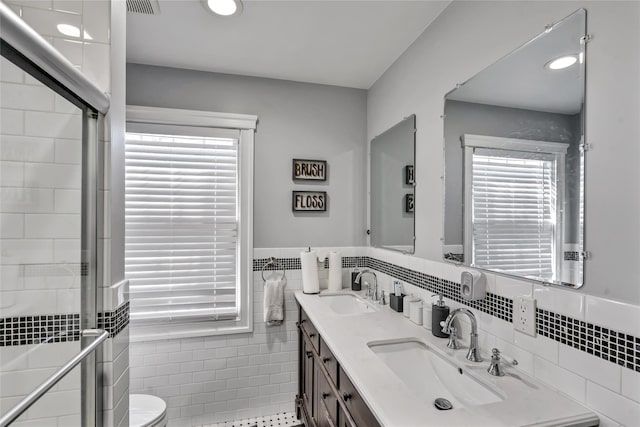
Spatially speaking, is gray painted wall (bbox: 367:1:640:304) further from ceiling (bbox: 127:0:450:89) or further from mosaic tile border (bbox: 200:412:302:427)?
A: mosaic tile border (bbox: 200:412:302:427)

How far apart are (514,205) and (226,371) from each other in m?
2.23

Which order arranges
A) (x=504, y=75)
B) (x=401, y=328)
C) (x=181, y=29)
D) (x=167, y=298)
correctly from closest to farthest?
(x=504, y=75), (x=401, y=328), (x=181, y=29), (x=167, y=298)

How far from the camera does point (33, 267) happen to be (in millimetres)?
1000

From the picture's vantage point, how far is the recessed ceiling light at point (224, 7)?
1.62 m

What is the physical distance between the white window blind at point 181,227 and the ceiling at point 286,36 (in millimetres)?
572

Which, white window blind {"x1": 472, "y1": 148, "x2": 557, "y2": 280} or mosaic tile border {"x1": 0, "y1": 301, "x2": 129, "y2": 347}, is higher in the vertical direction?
white window blind {"x1": 472, "y1": 148, "x2": 557, "y2": 280}

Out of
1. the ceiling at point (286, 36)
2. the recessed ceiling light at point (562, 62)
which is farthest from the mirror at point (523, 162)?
the ceiling at point (286, 36)

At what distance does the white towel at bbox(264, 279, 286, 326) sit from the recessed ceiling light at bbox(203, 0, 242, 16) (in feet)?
5.75

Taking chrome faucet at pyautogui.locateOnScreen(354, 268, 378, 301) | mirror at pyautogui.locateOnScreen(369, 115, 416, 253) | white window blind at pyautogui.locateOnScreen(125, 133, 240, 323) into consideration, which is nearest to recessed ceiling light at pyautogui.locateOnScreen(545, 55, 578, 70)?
mirror at pyautogui.locateOnScreen(369, 115, 416, 253)

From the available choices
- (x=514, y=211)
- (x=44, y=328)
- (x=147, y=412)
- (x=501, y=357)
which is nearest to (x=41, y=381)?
(x=44, y=328)

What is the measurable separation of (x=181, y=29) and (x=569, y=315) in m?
2.31

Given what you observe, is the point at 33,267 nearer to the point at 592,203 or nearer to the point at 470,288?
the point at 470,288

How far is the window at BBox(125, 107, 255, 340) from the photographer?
2275 mm

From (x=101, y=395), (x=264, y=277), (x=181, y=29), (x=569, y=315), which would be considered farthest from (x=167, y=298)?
(x=569, y=315)
